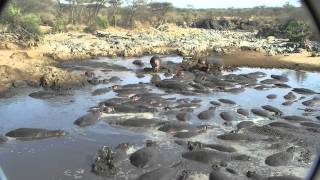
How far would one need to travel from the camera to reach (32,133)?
12.4 metres

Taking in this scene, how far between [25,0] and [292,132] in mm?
32681

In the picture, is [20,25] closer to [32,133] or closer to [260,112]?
[32,133]

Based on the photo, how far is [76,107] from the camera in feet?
53.5

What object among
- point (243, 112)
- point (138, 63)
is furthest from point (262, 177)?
point (138, 63)

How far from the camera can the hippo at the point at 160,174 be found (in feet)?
29.7

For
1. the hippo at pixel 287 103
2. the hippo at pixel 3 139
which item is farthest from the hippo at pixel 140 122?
the hippo at pixel 287 103

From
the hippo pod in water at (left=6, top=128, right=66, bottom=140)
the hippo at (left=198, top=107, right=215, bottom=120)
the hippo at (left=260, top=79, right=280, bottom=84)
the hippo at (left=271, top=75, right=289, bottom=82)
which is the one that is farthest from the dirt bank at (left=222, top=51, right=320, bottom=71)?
the hippo pod in water at (left=6, top=128, right=66, bottom=140)

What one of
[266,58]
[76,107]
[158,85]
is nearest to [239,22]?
[266,58]

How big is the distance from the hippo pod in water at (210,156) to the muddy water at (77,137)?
264 mm

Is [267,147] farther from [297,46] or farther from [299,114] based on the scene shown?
[297,46]

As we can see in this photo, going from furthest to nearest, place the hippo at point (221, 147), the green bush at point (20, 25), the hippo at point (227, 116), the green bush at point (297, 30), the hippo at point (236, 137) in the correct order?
1. the green bush at point (297, 30)
2. the green bush at point (20, 25)
3. the hippo at point (227, 116)
4. the hippo at point (236, 137)
5. the hippo at point (221, 147)

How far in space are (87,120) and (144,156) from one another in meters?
4.00

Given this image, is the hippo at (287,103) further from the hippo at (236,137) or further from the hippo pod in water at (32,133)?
the hippo pod in water at (32,133)

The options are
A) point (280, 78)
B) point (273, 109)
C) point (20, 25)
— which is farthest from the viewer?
point (20, 25)
